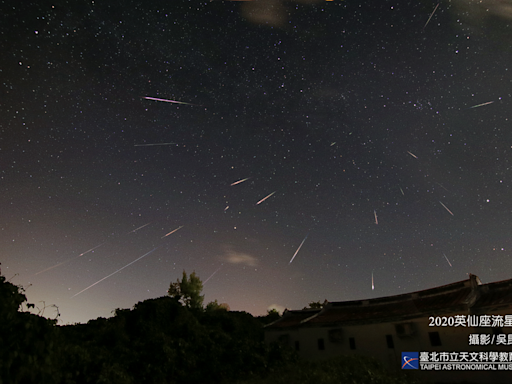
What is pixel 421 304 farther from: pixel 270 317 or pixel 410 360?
pixel 270 317

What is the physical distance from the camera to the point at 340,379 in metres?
13.9

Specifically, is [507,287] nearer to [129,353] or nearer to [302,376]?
[302,376]

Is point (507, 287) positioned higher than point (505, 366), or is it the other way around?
point (507, 287)

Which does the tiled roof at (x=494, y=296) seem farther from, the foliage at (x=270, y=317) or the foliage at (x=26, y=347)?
the foliage at (x=270, y=317)

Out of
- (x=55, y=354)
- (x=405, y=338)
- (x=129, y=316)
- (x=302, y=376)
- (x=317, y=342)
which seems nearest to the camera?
(x=55, y=354)

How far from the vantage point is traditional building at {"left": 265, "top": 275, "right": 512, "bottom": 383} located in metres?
16.5

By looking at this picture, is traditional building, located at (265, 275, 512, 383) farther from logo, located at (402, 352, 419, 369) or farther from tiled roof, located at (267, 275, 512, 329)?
logo, located at (402, 352, 419, 369)

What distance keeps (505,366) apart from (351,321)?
915 cm

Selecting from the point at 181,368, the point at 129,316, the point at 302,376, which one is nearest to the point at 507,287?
the point at 302,376

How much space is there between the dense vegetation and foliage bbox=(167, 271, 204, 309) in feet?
58.6

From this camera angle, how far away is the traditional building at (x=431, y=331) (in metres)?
16.5

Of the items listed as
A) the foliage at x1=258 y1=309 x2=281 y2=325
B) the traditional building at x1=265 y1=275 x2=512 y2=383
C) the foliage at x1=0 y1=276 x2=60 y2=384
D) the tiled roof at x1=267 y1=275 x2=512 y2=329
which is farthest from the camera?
the foliage at x1=258 y1=309 x2=281 y2=325

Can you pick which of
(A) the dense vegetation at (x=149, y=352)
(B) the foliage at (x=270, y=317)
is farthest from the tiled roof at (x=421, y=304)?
(B) the foliage at (x=270, y=317)

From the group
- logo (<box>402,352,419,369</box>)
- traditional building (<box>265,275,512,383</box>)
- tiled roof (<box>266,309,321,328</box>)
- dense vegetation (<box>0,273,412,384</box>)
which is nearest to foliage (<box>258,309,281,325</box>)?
dense vegetation (<box>0,273,412,384</box>)
